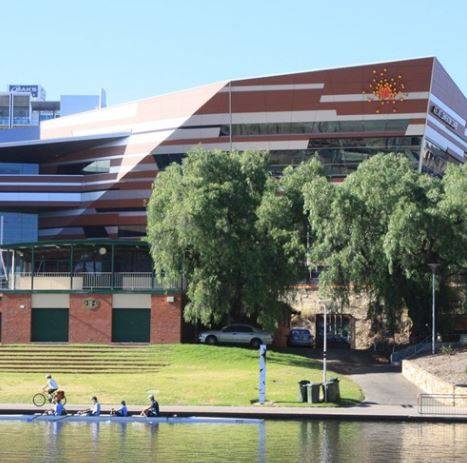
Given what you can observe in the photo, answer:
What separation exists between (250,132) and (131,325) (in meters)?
36.8

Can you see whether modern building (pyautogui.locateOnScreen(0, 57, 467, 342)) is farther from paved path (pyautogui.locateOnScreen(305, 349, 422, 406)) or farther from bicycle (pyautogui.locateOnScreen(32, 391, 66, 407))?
bicycle (pyautogui.locateOnScreen(32, 391, 66, 407))

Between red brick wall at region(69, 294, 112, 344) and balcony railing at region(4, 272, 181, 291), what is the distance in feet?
2.46

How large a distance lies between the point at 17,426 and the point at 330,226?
26382mm

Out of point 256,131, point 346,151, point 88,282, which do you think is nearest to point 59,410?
point 88,282

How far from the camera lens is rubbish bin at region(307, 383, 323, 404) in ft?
120

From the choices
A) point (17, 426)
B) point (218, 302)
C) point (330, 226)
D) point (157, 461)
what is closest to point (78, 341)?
point (218, 302)

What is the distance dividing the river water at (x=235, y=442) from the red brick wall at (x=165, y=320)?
21695mm

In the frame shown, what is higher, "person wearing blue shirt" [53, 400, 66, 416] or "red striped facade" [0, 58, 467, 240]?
"red striped facade" [0, 58, 467, 240]

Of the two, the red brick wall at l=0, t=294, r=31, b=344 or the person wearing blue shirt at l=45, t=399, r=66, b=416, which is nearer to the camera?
the person wearing blue shirt at l=45, t=399, r=66, b=416

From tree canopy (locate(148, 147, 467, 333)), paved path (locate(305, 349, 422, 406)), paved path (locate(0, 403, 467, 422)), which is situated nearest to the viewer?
paved path (locate(0, 403, 467, 422))

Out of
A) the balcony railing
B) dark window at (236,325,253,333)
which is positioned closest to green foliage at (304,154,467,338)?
dark window at (236,325,253,333)

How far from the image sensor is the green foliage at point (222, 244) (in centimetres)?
5322

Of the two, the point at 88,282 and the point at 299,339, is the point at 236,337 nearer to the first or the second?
the point at 299,339

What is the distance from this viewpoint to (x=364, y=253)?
53.3 m
